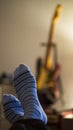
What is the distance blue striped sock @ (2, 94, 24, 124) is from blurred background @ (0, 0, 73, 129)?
47.8 inches

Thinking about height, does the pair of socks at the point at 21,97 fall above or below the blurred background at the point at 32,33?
below

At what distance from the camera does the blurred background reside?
2072mm

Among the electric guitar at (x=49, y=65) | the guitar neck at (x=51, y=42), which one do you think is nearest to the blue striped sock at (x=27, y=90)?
the electric guitar at (x=49, y=65)

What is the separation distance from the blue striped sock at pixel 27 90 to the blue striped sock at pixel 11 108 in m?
0.02

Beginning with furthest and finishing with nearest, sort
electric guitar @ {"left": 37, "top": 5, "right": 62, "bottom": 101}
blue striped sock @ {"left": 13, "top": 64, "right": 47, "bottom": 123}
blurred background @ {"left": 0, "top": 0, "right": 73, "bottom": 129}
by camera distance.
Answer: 1. blurred background @ {"left": 0, "top": 0, "right": 73, "bottom": 129}
2. electric guitar @ {"left": 37, "top": 5, "right": 62, "bottom": 101}
3. blue striped sock @ {"left": 13, "top": 64, "right": 47, "bottom": 123}

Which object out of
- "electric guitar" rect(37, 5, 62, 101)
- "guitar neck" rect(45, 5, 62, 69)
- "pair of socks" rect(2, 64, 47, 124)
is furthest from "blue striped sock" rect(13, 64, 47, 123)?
"guitar neck" rect(45, 5, 62, 69)

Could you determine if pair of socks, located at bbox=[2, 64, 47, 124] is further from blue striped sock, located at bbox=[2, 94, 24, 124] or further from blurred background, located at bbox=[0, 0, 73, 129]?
blurred background, located at bbox=[0, 0, 73, 129]

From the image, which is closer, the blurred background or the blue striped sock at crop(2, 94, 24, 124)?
the blue striped sock at crop(2, 94, 24, 124)

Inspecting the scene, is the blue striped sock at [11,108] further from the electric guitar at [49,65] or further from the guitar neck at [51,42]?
the guitar neck at [51,42]

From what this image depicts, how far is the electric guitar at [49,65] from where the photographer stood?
75.9 inches

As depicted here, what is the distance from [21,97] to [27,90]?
1.1 inches

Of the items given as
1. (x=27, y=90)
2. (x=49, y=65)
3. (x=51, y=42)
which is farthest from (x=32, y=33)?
(x=27, y=90)

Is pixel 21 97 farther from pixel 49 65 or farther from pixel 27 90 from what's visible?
pixel 49 65

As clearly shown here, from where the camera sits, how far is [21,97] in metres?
0.83
